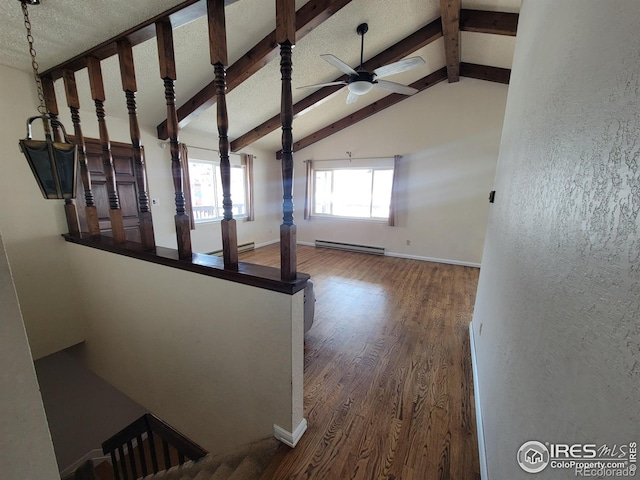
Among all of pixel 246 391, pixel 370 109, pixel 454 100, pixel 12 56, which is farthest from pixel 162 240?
pixel 454 100

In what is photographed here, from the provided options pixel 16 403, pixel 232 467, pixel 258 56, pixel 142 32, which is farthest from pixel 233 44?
pixel 232 467

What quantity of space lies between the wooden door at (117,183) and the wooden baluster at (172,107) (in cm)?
182

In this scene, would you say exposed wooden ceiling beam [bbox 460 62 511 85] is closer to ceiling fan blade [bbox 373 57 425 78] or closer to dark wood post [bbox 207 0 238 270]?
ceiling fan blade [bbox 373 57 425 78]

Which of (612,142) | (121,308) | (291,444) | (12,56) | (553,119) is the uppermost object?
(12,56)

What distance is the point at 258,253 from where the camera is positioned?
17.7 feet

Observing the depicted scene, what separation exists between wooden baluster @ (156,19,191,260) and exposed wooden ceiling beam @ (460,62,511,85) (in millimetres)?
4365

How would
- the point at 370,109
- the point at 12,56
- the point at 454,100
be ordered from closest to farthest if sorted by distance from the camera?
the point at 12,56
the point at 454,100
the point at 370,109

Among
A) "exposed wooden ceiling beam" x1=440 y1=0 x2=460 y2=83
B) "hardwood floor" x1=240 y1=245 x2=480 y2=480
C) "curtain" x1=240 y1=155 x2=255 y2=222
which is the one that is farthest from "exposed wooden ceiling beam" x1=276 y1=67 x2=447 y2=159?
"hardwood floor" x1=240 y1=245 x2=480 y2=480

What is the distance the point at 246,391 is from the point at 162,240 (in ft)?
11.0

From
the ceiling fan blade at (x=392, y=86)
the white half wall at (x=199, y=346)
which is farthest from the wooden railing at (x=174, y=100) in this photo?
the ceiling fan blade at (x=392, y=86)

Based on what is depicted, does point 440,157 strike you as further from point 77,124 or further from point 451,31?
point 77,124

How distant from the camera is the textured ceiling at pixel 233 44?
1.57 meters

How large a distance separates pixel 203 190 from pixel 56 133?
2.65 meters

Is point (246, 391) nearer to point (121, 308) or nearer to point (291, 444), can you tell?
point (291, 444)
